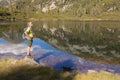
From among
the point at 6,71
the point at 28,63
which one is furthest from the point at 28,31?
the point at 6,71

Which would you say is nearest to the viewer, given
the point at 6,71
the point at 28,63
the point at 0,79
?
the point at 0,79

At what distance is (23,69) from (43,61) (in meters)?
6.63

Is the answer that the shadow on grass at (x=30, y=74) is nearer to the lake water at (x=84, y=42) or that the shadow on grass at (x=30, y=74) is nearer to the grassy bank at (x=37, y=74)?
the grassy bank at (x=37, y=74)

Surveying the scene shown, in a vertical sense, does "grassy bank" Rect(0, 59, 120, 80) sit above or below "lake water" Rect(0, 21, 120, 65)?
above

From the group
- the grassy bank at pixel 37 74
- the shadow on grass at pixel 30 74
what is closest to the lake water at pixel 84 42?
the grassy bank at pixel 37 74

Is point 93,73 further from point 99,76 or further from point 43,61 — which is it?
point 43,61

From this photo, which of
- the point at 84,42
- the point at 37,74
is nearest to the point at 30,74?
the point at 37,74

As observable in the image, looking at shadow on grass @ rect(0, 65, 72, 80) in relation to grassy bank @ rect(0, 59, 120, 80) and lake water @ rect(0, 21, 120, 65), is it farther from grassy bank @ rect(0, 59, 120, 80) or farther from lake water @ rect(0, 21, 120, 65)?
lake water @ rect(0, 21, 120, 65)

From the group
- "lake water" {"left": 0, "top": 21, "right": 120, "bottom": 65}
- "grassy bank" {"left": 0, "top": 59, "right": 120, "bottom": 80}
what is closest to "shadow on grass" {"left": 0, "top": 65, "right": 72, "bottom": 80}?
"grassy bank" {"left": 0, "top": 59, "right": 120, "bottom": 80}

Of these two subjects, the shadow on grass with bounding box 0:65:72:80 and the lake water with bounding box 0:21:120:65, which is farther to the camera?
the lake water with bounding box 0:21:120:65

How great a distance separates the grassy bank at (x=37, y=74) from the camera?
22.3 m

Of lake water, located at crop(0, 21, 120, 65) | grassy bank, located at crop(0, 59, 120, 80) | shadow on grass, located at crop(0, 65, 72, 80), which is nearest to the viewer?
shadow on grass, located at crop(0, 65, 72, 80)

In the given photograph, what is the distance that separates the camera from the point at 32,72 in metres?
23.8

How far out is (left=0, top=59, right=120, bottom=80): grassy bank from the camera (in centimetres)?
2226
